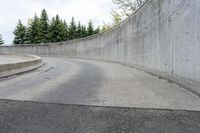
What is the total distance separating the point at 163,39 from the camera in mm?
12242

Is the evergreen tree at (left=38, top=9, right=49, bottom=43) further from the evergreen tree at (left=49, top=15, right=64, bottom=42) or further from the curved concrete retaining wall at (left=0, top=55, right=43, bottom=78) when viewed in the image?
the curved concrete retaining wall at (left=0, top=55, right=43, bottom=78)

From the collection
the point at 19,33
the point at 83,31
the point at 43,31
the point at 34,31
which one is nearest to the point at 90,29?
the point at 83,31

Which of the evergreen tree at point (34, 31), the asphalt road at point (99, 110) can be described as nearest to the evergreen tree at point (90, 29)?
the evergreen tree at point (34, 31)

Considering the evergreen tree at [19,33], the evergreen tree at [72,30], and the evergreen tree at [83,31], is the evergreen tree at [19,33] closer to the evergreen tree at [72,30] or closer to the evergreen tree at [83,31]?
the evergreen tree at [72,30]

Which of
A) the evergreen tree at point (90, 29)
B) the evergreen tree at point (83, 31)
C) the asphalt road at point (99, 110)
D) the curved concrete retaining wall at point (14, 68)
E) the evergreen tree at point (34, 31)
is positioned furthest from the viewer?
the evergreen tree at point (83, 31)

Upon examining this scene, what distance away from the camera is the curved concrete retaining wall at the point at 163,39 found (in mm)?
8867

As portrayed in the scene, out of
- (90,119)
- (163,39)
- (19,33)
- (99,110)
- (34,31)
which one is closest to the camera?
(90,119)

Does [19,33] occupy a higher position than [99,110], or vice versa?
[19,33]

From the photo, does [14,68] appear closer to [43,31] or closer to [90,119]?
[90,119]

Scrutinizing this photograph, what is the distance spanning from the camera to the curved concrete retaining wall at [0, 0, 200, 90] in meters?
8.87

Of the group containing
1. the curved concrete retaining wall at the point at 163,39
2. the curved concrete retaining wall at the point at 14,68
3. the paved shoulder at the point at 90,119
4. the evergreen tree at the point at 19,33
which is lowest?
the paved shoulder at the point at 90,119

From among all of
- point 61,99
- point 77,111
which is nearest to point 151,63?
point 61,99

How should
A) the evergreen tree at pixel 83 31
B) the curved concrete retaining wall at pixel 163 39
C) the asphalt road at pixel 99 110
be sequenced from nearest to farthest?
the asphalt road at pixel 99 110, the curved concrete retaining wall at pixel 163 39, the evergreen tree at pixel 83 31

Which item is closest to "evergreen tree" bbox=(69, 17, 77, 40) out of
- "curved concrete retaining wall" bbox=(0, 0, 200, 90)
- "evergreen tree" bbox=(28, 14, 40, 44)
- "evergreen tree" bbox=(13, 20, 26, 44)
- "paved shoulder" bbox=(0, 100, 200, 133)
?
"evergreen tree" bbox=(28, 14, 40, 44)
